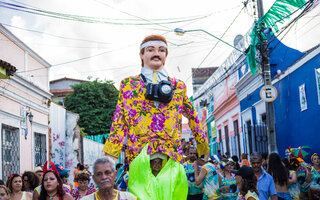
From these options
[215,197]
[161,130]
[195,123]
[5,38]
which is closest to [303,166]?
[215,197]

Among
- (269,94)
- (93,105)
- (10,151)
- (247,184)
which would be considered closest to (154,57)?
(247,184)

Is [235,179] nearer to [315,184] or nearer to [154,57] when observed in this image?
[154,57]

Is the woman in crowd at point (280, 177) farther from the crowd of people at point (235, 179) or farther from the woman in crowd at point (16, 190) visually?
the woman in crowd at point (16, 190)

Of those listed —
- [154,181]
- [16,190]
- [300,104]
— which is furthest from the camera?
[300,104]

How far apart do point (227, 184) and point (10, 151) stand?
8692 mm

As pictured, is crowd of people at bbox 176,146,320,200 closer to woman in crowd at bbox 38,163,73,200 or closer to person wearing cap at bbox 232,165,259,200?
person wearing cap at bbox 232,165,259,200

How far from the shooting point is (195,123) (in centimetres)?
489

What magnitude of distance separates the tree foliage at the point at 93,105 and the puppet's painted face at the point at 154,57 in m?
30.9

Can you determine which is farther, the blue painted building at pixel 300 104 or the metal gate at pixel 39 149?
the metal gate at pixel 39 149

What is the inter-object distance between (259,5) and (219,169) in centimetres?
608

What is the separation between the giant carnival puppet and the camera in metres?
4.05

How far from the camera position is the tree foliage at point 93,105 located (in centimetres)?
3542

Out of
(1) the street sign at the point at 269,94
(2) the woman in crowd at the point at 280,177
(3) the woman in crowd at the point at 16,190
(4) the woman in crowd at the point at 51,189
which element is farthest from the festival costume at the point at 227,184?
(1) the street sign at the point at 269,94

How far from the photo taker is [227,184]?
7.52 m
